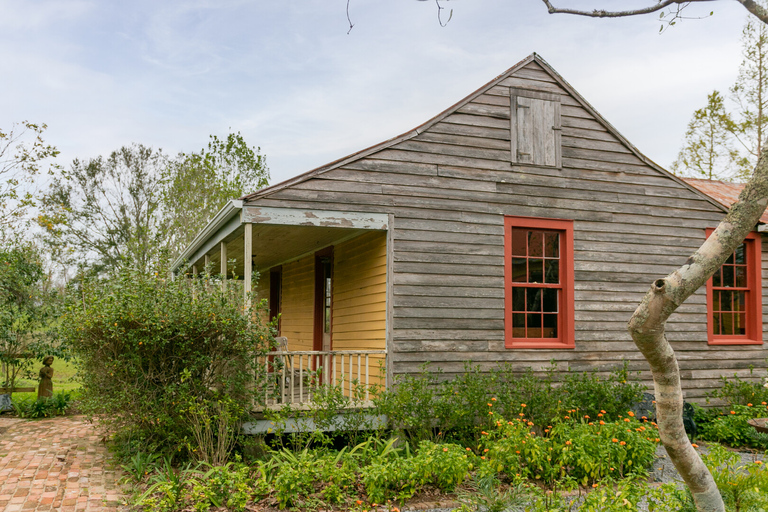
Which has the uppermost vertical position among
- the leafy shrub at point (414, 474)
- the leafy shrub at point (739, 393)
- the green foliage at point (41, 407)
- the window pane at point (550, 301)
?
the window pane at point (550, 301)

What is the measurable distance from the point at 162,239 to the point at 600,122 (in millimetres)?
20909

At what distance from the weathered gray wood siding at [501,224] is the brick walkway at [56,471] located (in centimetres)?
371

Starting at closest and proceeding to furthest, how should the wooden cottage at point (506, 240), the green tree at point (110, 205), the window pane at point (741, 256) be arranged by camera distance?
1. the wooden cottage at point (506, 240)
2. the window pane at point (741, 256)
3. the green tree at point (110, 205)

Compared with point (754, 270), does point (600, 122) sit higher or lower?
higher

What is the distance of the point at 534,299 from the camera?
30.9ft

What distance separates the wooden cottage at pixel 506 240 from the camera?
28.0 ft

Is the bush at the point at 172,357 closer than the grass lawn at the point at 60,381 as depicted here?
Yes

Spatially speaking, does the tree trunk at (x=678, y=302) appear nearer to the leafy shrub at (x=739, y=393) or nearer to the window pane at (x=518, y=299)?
the window pane at (x=518, y=299)

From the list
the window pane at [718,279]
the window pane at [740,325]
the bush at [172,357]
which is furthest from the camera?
the window pane at [740,325]

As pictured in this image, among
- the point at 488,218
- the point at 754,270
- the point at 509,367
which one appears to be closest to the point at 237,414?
the point at 509,367

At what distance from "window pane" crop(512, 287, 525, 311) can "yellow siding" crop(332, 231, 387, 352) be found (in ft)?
6.63

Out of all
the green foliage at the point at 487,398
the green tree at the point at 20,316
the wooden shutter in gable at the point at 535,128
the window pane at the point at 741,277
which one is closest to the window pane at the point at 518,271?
the green foliage at the point at 487,398

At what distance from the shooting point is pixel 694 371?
10.1m

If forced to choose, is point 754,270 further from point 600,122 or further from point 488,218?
point 488,218
